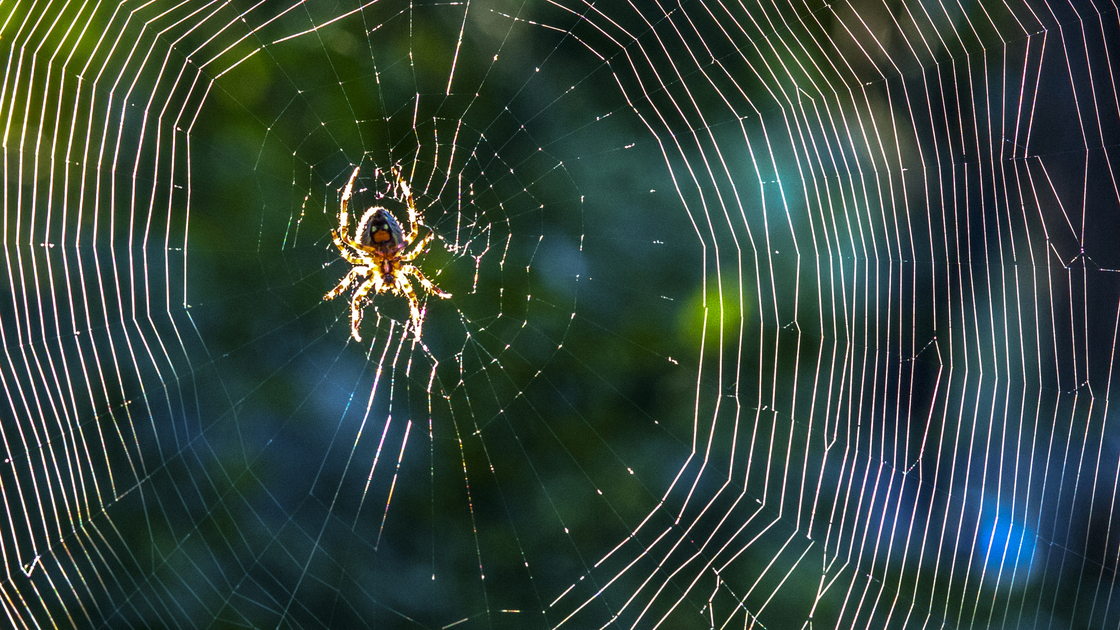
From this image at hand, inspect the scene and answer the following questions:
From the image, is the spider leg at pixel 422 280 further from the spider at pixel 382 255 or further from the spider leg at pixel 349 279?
the spider leg at pixel 349 279

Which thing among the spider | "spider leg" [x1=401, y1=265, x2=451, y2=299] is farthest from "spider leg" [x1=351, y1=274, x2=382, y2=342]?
"spider leg" [x1=401, y1=265, x2=451, y2=299]

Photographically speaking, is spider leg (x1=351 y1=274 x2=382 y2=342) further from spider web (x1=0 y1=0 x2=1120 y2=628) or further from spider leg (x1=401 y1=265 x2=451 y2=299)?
spider web (x1=0 y1=0 x2=1120 y2=628)

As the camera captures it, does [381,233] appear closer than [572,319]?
Yes

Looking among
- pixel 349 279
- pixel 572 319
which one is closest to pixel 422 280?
pixel 349 279

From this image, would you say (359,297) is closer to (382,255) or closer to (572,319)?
(382,255)

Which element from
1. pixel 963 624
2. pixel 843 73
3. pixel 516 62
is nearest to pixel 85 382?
pixel 516 62

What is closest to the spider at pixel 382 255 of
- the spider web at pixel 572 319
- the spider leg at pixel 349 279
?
the spider leg at pixel 349 279

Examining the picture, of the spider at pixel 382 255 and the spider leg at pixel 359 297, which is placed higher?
the spider at pixel 382 255

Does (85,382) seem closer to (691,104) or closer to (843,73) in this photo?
(691,104)
